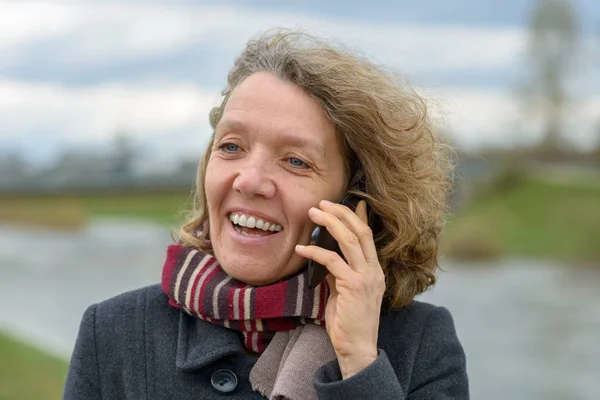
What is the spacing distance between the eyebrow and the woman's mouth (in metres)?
0.24

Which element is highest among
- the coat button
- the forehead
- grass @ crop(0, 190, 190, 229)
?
the forehead

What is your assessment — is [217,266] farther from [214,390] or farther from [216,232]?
[214,390]

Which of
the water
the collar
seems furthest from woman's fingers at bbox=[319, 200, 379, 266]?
the water

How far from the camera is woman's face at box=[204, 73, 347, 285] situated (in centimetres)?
241

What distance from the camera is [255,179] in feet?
7.75

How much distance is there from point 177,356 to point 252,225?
0.48 meters

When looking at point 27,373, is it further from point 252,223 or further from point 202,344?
point 252,223

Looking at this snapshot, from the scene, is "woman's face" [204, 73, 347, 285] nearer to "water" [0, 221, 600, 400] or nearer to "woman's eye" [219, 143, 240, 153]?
"woman's eye" [219, 143, 240, 153]

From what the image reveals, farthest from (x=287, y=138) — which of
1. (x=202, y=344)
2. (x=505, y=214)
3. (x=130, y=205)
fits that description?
(x=505, y=214)

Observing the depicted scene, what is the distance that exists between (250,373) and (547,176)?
29.8 metres

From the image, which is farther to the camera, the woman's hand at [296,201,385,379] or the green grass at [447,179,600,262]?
the green grass at [447,179,600,262]

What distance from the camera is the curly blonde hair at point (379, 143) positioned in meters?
2.49

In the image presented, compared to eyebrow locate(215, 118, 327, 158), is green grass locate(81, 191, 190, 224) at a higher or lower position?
lower

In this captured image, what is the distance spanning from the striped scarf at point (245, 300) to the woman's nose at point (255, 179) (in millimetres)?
301
